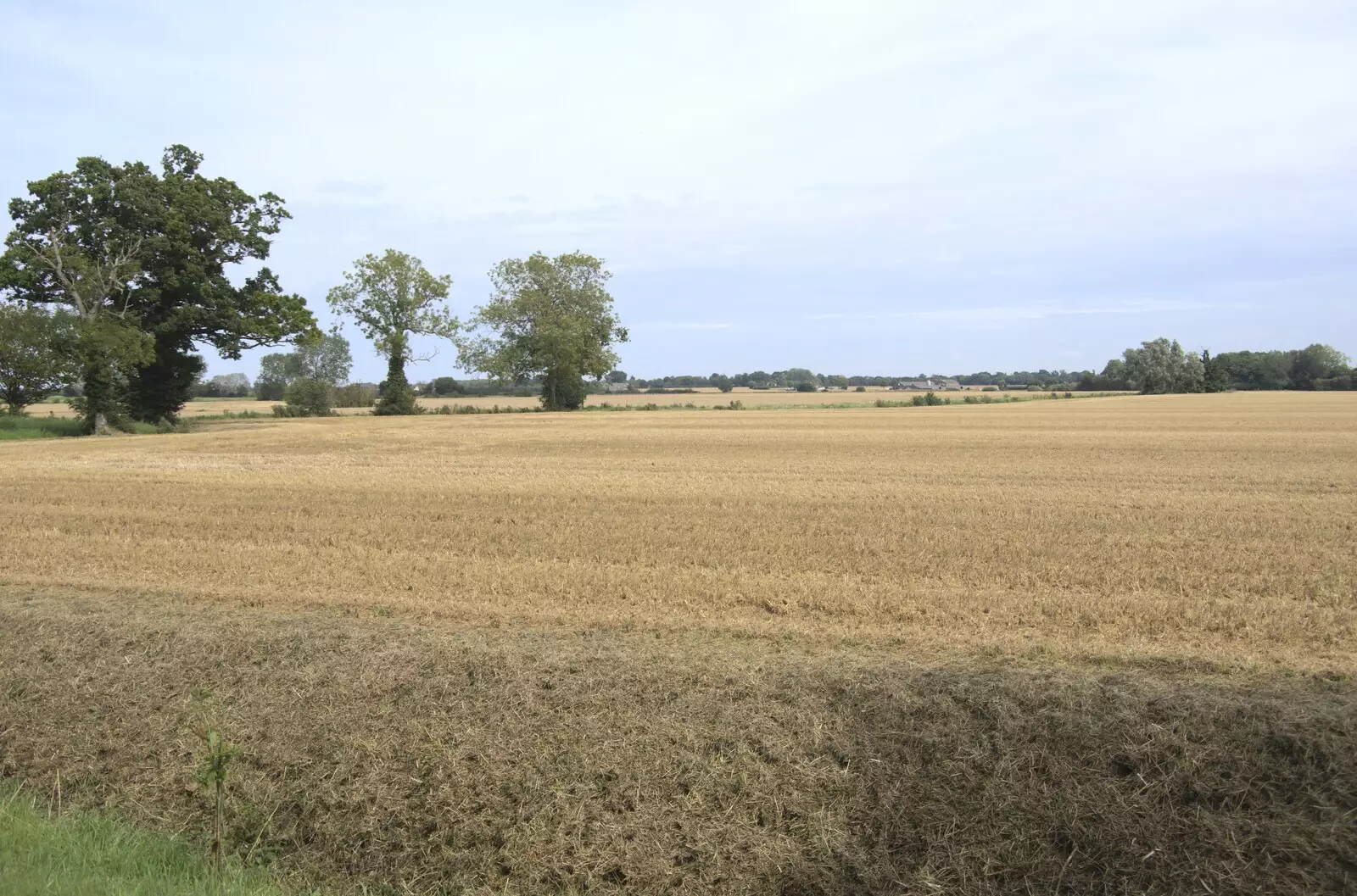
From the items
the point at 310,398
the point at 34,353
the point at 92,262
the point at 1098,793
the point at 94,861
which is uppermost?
the point at 92,262

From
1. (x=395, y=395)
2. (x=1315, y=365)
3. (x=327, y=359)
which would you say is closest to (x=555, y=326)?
(x=395, y=395)

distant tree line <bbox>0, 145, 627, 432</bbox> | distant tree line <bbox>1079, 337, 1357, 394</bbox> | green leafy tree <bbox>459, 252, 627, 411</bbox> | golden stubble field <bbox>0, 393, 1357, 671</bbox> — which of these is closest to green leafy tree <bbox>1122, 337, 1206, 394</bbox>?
distant tree line <bbox>1079, 337, 1357, 394</bbox>

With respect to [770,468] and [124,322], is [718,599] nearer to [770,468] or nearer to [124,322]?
[770,468]

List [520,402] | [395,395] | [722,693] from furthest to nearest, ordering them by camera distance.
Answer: [520,402], [395,395], [722,693]

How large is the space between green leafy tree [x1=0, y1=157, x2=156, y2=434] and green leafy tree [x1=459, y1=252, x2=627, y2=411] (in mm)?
32481

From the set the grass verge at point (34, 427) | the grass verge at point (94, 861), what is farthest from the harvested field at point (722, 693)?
the grass verge at point (34, 427)

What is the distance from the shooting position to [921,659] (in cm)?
775

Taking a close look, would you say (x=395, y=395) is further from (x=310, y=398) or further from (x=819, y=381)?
(x=819, y=381)

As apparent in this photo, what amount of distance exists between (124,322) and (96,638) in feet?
124

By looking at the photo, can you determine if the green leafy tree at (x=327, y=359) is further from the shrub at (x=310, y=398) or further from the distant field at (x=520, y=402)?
the shrub at (x=310, y=398)

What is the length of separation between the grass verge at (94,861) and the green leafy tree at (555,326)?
6640 centimetres

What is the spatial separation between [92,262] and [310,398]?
28865 mm

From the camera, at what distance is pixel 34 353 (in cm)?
3512

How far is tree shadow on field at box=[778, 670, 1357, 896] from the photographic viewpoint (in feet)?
16.3
